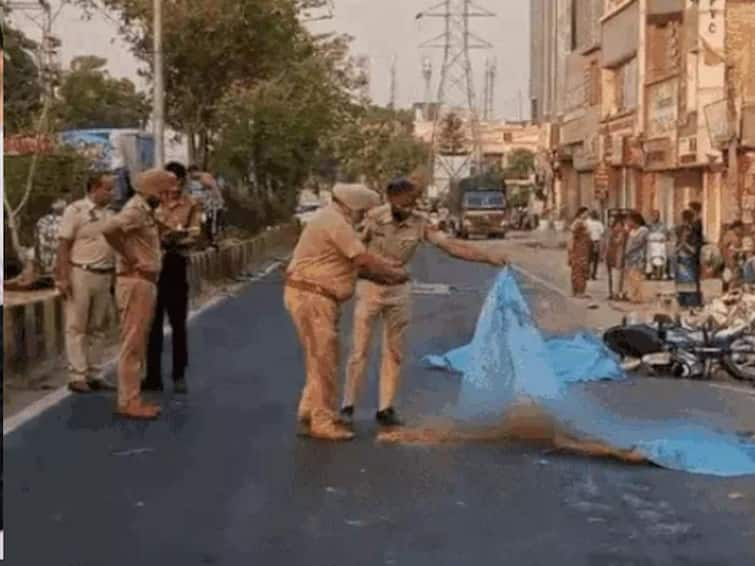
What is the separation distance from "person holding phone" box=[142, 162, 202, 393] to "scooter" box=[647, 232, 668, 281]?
693 inches

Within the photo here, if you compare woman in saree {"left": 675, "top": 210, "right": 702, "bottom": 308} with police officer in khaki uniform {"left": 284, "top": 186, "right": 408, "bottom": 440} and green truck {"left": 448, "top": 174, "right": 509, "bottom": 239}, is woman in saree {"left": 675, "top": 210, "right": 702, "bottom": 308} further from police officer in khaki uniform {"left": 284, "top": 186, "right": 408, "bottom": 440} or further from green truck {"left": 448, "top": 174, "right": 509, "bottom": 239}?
green truck {"left": 448, "top": 174, "right": 509, "bottom": 239}

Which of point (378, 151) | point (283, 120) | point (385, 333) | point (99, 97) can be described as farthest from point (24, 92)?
point (378, 151)

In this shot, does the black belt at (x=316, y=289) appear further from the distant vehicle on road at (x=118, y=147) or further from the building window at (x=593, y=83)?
the building window at (x=593, y=83)

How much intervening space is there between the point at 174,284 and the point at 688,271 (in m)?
13.1

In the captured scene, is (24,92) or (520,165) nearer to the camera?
(24,92)

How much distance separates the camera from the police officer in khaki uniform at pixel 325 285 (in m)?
13.0

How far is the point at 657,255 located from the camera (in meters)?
32.9

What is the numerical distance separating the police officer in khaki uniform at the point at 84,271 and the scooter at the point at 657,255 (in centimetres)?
1807

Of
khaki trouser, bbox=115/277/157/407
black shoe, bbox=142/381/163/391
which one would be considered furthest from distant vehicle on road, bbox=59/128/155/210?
khaki trouser, bbox=115/277/157/407

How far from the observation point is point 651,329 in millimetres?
18828

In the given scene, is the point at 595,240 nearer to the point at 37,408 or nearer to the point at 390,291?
the point at 37,408

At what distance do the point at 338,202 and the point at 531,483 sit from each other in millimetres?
2950

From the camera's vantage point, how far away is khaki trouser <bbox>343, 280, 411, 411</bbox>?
44.8 ft

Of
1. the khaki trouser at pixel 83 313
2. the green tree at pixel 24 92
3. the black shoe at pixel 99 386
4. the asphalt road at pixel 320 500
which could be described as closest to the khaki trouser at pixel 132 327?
the asphalt road at pixel 320 500
